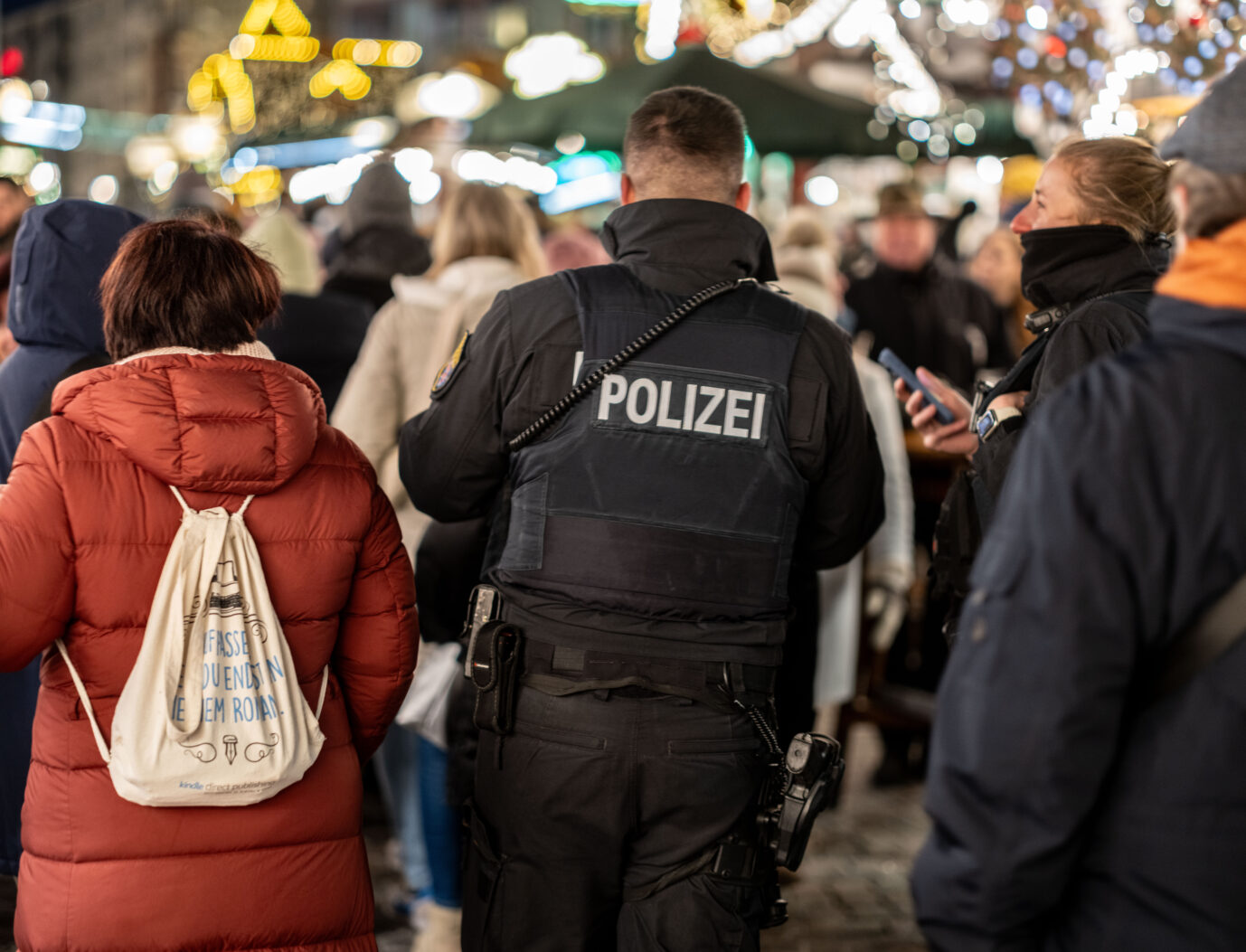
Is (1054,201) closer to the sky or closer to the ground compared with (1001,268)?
closer to the sky

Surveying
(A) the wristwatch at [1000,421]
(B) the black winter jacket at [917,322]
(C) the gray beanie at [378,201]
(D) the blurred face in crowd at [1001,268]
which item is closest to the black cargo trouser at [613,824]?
(A) the wristwatch at [1000,421]

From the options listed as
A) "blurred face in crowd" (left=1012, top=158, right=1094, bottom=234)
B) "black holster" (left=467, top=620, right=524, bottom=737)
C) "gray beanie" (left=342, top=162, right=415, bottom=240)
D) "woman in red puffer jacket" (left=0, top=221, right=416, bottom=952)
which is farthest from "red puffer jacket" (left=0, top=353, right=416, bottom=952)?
"gray beanie" (left=342, top=162, right=415, bottom=240)

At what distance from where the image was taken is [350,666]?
2877mm

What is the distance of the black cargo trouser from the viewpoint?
9.09ft

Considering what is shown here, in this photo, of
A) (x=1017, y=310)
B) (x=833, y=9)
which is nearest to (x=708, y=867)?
(x=1017, y=310)

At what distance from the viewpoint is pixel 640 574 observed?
2805 millimetres

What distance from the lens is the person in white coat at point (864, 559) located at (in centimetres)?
504

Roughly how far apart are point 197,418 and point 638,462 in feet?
3.02

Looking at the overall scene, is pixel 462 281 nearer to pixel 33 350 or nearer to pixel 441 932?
pixel 33 350

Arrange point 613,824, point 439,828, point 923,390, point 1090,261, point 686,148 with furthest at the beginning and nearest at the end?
point 439,828 → point 923,390 → point 686,148 → point 1090,261 → point 613,824

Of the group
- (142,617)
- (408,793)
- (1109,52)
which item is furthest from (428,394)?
(1109,52)

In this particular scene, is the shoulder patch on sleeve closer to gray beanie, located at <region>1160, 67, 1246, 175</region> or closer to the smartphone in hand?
the smartphone in hand

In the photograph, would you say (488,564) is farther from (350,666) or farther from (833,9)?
(833,9)

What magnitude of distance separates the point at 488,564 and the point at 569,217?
1067 cm
